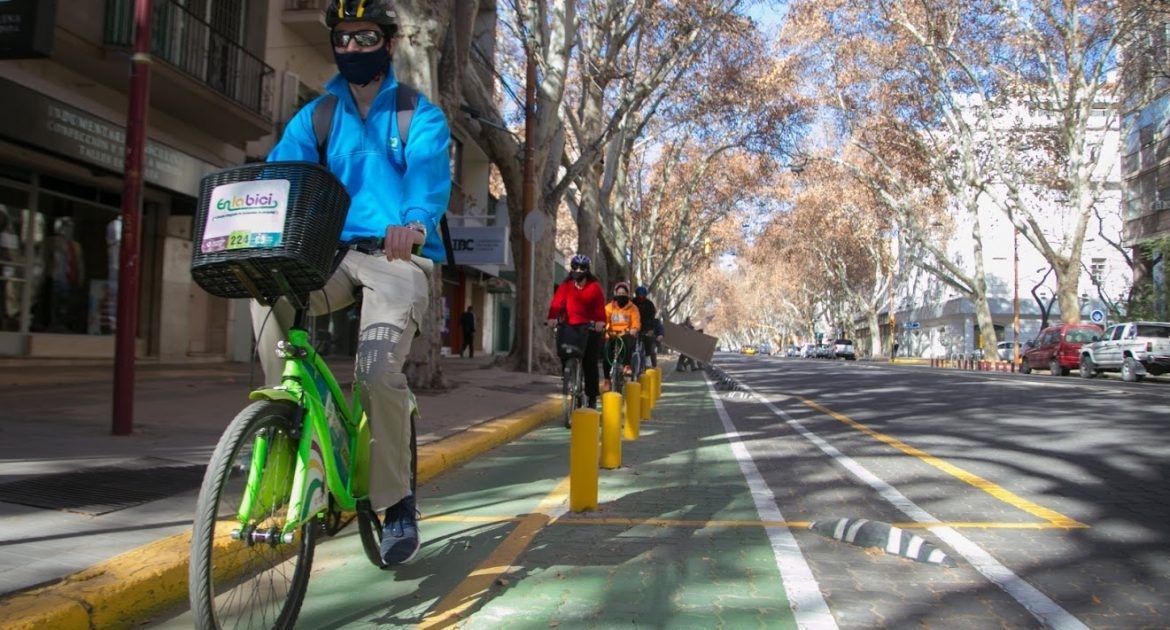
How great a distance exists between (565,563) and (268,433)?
5.63ft

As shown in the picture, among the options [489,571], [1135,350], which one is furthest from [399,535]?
[1135,350]

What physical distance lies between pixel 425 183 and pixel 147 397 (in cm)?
679

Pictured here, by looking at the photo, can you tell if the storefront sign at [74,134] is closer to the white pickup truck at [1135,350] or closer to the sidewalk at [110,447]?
the sidewalk at [110,447]

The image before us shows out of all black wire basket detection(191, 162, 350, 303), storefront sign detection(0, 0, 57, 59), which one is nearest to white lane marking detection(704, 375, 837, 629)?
black wire basket detection(191, 162, 350, 303)

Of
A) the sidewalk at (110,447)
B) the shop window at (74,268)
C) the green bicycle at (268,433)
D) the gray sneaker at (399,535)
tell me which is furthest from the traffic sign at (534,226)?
the green bicycle at (268,433)

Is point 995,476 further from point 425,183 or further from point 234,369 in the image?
point 234,369

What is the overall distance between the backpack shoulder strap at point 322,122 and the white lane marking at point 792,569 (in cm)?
258

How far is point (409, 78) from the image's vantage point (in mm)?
9500

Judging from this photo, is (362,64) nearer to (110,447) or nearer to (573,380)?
(110,447)

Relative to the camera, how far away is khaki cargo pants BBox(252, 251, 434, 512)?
10.1ft

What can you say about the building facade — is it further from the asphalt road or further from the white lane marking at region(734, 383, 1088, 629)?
the white lane marking at region(734, 383, 1088, 629)

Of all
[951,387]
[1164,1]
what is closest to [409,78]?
[951,387]

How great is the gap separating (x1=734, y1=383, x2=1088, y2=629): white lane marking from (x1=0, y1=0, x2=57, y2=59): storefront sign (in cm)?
668

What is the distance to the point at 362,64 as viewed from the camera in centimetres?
329
